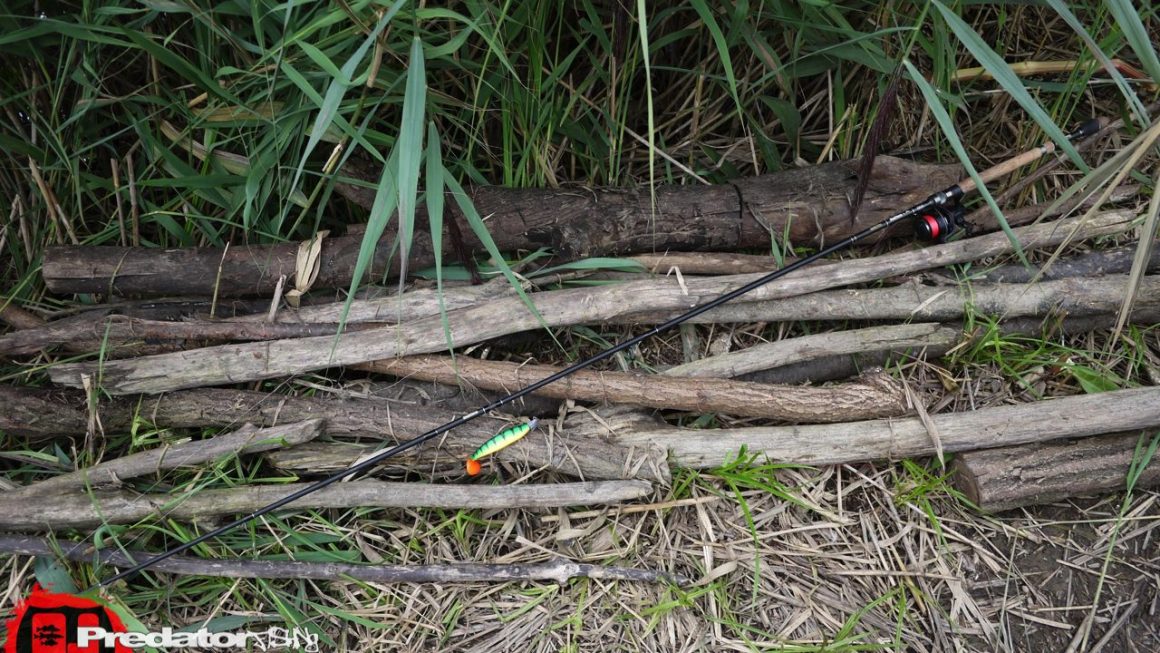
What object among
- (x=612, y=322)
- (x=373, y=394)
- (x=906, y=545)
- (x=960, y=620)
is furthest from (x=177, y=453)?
(x=960, y=620)

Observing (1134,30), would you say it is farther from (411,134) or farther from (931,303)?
(411,134)

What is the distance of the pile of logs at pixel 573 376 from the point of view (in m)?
2.28

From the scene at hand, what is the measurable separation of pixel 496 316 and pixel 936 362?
1.41 meters

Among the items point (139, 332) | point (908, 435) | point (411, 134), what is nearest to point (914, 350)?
point (908, 435)

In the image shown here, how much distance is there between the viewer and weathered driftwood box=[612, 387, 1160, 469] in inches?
90.5

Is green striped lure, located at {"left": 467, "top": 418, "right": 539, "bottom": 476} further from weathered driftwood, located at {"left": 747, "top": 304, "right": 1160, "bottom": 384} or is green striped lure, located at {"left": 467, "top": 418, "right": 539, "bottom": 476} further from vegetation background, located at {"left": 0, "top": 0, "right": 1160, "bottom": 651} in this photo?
weathered driftwood, located at {"left": 747, "top": 304, "right": 1160, "bottom": 384}

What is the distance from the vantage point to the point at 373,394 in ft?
7.93

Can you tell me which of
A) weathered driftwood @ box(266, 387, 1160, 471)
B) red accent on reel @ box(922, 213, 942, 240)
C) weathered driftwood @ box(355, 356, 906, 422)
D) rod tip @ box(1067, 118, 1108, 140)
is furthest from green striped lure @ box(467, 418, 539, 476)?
rod tip @ box(1067, 118, 1108, 140)

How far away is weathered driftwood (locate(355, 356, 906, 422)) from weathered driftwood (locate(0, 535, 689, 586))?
49cm

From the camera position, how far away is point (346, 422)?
234 cm

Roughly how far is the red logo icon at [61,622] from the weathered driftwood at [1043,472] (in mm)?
2398

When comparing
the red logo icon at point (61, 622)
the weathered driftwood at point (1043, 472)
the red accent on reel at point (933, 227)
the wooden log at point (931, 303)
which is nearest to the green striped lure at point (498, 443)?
the wooden log at point (931, 303)

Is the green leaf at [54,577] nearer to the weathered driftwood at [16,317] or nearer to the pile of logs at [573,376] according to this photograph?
the pile of logs at [573,376]

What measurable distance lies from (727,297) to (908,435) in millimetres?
658
